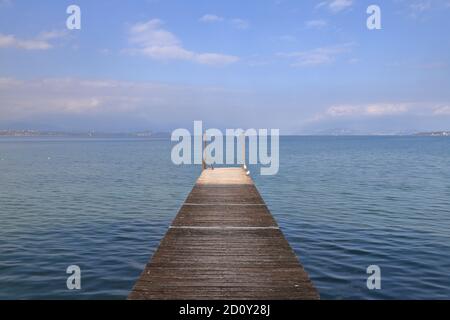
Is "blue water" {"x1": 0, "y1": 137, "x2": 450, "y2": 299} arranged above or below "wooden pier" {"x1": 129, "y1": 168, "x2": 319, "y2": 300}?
below

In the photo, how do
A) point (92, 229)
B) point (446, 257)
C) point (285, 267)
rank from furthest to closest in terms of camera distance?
1. point (92, 229)
2. point (446, 257)
3. point (285, 267)

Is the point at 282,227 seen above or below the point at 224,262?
below

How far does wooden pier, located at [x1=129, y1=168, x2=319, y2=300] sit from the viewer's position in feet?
25.5

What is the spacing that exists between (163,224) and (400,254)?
37.3 ft

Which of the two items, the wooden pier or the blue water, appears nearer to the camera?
the wooden pier

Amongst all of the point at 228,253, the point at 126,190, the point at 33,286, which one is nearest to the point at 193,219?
the point at 228,253

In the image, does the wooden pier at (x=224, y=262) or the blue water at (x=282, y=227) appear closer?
the wooden pier at (x=224, y=262)

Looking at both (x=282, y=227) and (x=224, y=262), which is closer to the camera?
(x=224, y=262)

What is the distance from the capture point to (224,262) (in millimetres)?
9555

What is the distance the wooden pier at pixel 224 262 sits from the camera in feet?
25.5
